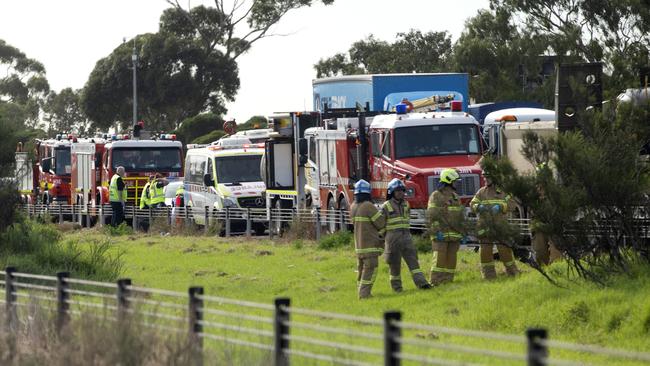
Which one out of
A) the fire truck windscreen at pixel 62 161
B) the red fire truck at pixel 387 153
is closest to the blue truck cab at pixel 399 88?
the red fire truck at pixel 387 153

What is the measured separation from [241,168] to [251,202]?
1.06 metres

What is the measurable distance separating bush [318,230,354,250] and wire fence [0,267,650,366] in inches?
453

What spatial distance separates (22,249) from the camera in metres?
25.3

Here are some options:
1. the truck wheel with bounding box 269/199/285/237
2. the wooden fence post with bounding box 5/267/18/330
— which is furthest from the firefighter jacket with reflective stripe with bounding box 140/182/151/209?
the wooden fence post with bounding box 5/267/18/330

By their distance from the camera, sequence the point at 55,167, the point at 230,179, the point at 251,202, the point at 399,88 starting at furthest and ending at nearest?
the point at 55,167 < the point at 230,179 < the point at 251,202 < the point at 399,88

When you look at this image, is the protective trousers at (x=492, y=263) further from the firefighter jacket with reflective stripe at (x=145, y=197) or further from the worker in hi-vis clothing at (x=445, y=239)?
the firefighter jacket with reflective stripe at (x=145, y=197)

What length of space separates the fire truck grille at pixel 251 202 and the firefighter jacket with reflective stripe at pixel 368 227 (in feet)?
58.9

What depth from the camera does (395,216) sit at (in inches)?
798

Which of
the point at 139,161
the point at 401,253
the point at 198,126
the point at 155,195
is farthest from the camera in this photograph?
the point at 198,126

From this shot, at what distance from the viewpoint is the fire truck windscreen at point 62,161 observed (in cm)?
5006

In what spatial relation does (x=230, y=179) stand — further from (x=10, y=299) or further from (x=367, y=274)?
(x=10, y=299)

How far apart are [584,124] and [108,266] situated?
8.61m

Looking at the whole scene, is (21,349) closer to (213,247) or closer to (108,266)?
(108,266)

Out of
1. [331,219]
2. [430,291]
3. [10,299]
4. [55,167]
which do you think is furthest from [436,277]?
[55,167]
